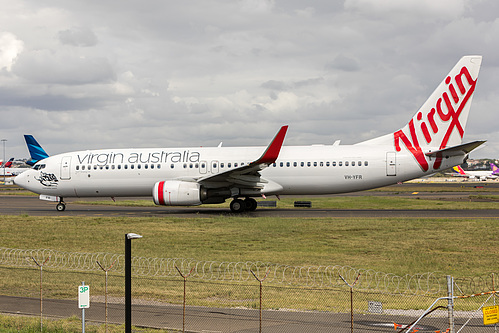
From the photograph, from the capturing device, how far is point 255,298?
15.3 metres

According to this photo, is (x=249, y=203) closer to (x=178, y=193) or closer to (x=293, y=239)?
(x=178, y=193)

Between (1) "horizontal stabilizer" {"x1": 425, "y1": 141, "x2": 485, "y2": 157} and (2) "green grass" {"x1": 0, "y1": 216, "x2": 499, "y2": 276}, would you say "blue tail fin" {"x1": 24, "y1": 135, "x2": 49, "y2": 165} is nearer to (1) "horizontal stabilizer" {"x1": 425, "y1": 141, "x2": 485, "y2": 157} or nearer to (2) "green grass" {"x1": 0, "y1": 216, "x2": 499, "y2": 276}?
(2) "green grass" {"x1": 0, "y1": 216, "x2": 499, "y2": 276}

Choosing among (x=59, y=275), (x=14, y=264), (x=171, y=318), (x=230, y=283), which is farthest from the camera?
(x=14, y=264)

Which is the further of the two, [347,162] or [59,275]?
[347,162]

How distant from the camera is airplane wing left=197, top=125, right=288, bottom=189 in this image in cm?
3291

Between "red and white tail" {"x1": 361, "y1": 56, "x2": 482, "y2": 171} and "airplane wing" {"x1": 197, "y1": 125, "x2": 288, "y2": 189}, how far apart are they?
28.8 ft

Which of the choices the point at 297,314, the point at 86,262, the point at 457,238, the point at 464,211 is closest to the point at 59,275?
the point at 86,262

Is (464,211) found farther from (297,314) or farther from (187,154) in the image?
(297,314)

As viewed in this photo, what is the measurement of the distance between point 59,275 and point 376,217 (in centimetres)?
2020

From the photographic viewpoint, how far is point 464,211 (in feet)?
119

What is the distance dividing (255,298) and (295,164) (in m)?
21.9

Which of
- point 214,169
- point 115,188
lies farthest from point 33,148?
point 214,169

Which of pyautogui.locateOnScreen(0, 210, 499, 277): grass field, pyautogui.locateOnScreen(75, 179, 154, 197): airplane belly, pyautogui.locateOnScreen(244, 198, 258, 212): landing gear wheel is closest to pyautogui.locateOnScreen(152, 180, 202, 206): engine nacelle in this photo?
pyautogui.locateOnScreen(0, 210, 499, 277): grass field

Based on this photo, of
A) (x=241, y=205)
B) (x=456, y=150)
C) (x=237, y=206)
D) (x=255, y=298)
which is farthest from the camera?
(x=241, y=205)
